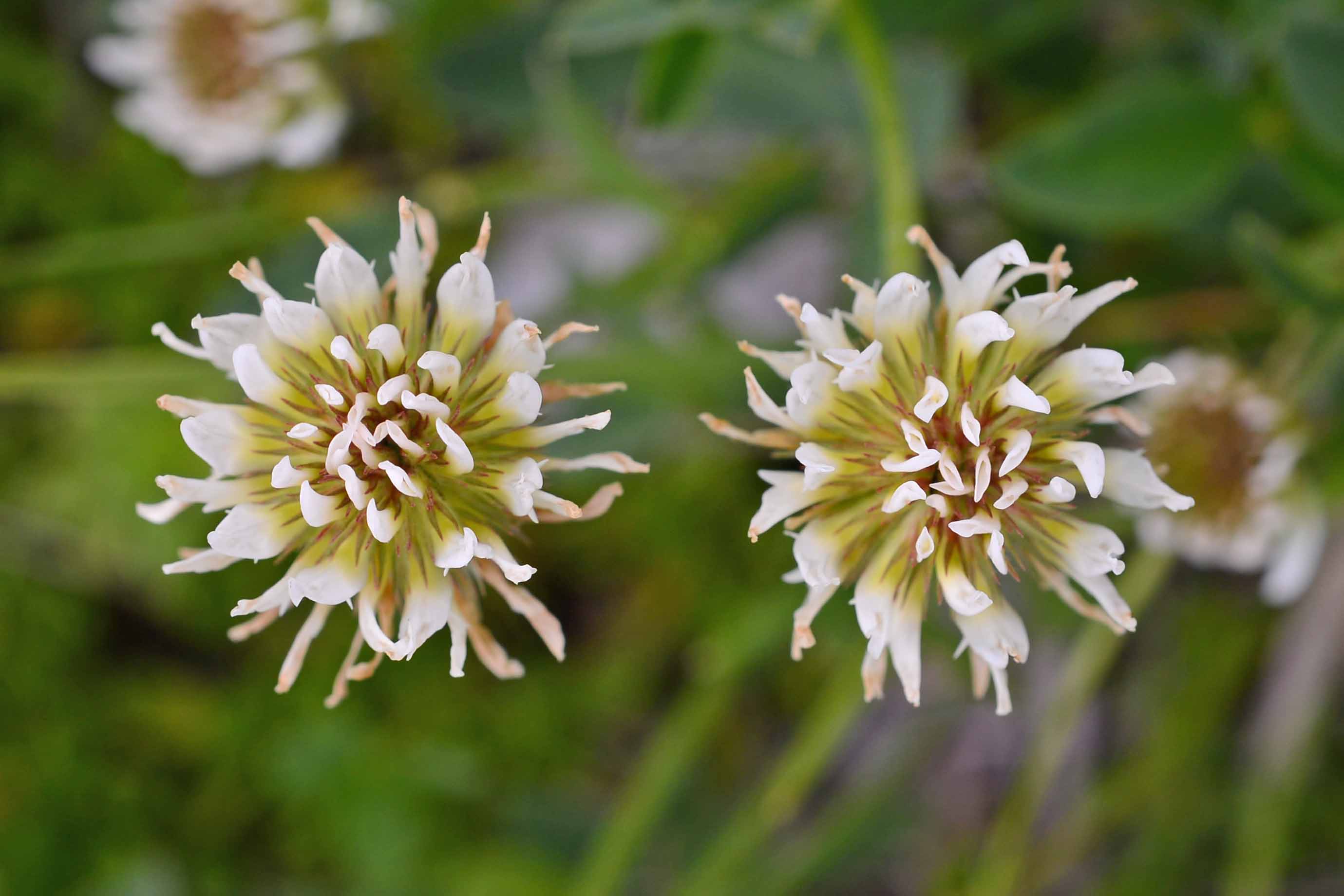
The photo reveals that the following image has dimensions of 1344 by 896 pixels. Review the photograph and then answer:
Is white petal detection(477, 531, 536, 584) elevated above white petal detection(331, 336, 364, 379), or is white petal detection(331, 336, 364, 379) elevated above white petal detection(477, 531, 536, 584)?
white petal detection(331, 336, 364, 379)

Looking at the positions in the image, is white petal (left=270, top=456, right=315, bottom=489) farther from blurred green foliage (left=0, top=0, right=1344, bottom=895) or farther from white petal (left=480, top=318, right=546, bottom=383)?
blurred green foliage (left=0, top=0, right=1344, bottom=895)

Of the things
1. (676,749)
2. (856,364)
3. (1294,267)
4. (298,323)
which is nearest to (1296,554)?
(1294,267)

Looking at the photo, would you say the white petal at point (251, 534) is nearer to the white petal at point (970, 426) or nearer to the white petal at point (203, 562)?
the white petal at point (203, 562)

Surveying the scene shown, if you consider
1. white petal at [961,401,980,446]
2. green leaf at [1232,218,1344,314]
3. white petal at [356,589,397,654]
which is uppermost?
green leaf at [1232,218,1344,314]

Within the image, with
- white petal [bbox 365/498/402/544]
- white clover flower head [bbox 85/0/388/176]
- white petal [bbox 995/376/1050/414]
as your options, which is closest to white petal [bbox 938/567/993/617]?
white petal [bbox 995/376/1050/414]

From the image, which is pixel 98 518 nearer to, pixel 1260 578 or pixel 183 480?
pixel 183 480

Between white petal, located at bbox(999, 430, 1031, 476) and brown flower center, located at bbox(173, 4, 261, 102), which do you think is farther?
brown flower center, located at bbox(173, 4, 261, 102)
